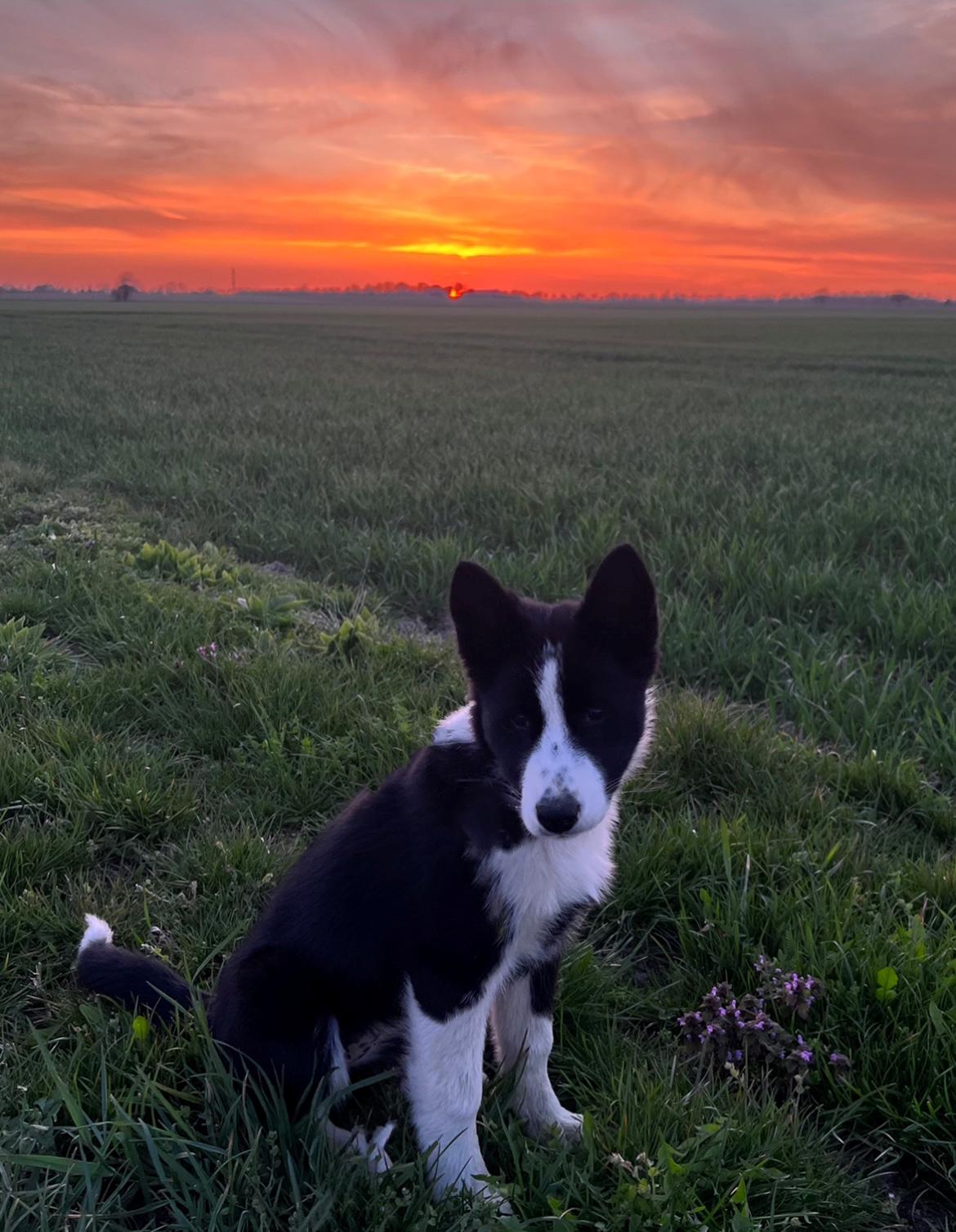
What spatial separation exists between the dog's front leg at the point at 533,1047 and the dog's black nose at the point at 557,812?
2.11 ft

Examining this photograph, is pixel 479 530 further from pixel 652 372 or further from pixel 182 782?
pixel 652 372

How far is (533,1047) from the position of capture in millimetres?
2566

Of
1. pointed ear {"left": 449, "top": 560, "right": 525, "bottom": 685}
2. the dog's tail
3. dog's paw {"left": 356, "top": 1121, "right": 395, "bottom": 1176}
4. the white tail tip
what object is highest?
pointed ear {"left": 449, "top": 560, "right": 525, "bottom": 685}

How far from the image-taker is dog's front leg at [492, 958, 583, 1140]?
2.55 metres

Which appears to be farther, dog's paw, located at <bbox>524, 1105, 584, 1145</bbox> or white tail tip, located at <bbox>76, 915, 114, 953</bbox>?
white tail tip, located at <bbox>76, 915, 114, 953</bbox>

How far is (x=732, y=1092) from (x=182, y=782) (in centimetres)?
266

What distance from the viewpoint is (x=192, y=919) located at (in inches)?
128

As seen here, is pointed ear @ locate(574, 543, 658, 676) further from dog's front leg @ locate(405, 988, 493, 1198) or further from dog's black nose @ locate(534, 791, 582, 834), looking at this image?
dog's front leg @ locate(405, 988, 493, 1198)

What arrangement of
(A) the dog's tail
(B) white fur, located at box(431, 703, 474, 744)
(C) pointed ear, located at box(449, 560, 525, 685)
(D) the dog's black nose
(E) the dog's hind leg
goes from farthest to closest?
(A) the dog's tail
(B) white fur, located at box(431, 703, 474, 744)
(C) pointed ear, located at box(449, 560, 525, 685)
(E) the dog's hind leg
(D) the dog's black nose

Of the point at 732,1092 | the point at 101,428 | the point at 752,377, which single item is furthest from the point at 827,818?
the point at 752,377

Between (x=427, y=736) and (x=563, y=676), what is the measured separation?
216 centimetres

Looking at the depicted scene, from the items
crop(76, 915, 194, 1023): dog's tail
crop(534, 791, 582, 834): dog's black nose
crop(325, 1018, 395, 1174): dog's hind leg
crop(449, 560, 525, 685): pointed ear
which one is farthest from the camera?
crop(76, 915, 194, 1023): dog's tail

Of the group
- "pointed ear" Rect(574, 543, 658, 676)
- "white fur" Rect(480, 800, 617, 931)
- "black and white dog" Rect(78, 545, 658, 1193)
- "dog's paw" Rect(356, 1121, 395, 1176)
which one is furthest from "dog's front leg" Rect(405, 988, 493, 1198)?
"pointed ear" Rect(574, 543, 658, 676)

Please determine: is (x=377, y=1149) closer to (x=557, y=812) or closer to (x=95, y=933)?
(x=557, y=812)
